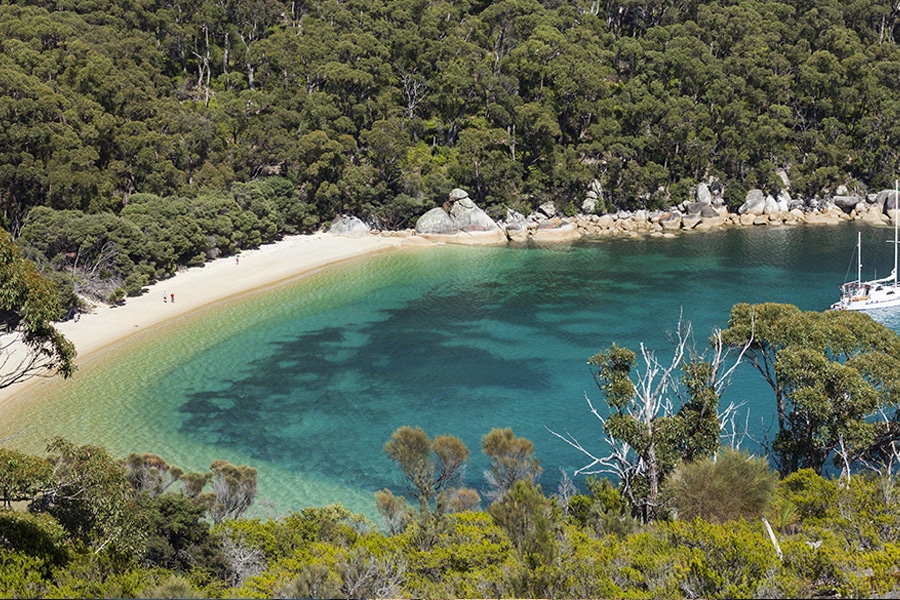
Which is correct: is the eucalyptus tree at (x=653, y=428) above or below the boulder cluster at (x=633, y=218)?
below

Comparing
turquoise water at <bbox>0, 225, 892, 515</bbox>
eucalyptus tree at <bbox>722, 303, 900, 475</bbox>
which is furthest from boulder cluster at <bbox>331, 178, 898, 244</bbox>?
eucalyptus tree at <bbox>722, 303, 900, 475</bbox>

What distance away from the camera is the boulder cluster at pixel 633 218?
198 ft

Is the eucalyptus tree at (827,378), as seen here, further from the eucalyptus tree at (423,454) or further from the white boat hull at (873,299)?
the white boat hull at (873,299)

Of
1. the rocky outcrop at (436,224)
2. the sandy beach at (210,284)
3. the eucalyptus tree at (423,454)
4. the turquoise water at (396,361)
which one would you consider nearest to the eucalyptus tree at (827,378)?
the turquoise water at (396,361)

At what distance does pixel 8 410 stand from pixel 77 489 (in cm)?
2062

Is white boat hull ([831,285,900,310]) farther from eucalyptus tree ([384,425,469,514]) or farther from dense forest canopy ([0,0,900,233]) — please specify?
eucalyptus tree ([384,425,469,514])

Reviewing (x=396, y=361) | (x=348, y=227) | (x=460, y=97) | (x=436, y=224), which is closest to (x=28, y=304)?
(x=396, y=361)

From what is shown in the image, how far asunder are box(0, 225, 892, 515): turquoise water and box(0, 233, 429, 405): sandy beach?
1464 millimetres

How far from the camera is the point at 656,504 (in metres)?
15.6

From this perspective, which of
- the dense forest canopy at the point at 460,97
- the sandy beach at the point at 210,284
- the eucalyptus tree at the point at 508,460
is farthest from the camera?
the dense forest canopy at the point at 460,97

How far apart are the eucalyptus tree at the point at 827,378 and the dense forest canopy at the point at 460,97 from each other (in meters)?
44.3

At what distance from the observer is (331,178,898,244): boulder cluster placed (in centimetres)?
6041

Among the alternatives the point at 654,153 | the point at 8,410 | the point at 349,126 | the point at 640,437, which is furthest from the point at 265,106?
the point at 640,437

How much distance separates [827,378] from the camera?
56.0ft
